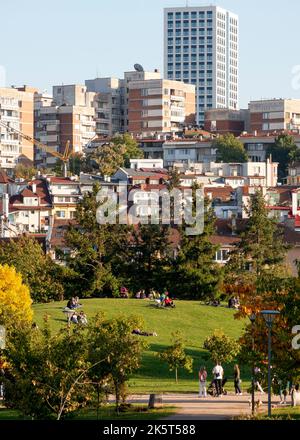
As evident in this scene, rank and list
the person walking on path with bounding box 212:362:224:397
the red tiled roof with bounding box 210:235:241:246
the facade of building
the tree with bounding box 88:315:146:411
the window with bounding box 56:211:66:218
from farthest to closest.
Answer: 1. the facade of building
2. the window with bounding box 56:211:66:218
3. the red tiled roof with bounding box 210:235:241:246
4. the person walking on path with bounding box 212:362:224:397
5. the tree with bounding box 88:315:146:411

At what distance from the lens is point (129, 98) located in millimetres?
199625

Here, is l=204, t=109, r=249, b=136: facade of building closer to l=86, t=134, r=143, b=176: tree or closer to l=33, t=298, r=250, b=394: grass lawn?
l=86, t=134, r=143, b=176: tree

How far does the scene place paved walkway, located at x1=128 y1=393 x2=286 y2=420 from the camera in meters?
36.4

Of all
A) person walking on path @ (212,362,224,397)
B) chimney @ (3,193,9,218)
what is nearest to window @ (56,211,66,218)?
chimney @ (3,193,9,218)

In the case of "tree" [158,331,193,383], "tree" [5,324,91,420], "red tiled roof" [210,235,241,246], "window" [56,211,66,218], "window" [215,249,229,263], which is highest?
Answer: "tree" [5,324,91,420]

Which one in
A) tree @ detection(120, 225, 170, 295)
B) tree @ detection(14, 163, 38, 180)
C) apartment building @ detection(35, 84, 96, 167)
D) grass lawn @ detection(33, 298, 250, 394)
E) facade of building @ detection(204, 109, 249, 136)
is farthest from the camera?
facade of building @ detection(204, 109, 249, 136)

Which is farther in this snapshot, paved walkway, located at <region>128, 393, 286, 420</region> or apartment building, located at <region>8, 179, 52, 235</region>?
apartment building, located at <region>8, 179, 52, 235</region>

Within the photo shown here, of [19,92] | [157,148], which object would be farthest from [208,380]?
[19,92]

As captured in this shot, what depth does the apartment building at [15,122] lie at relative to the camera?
191 metres

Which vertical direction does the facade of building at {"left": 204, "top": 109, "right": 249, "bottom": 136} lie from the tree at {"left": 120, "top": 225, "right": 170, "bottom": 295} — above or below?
above

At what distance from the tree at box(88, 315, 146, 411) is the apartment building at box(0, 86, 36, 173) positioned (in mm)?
149285

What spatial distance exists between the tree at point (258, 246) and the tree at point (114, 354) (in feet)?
139

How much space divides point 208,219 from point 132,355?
39.1 metres
